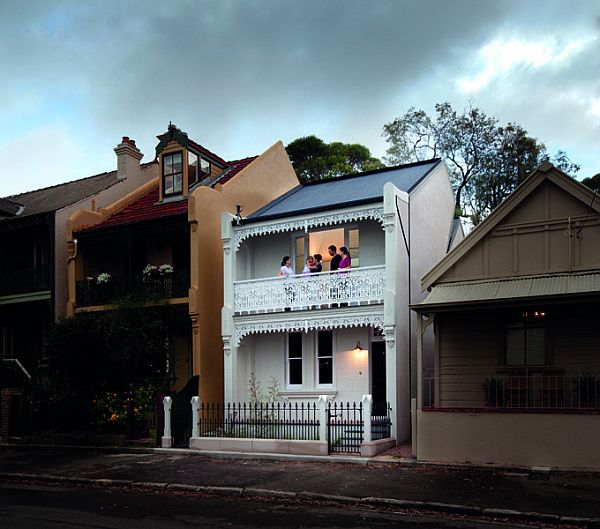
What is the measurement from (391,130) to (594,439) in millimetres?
26948

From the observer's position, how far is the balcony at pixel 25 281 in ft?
80.5

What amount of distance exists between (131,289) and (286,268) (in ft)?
17.7

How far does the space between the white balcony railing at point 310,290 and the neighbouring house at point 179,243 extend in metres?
1.61

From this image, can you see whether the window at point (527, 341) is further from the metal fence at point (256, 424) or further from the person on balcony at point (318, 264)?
the person on balcony at point (318, 264)

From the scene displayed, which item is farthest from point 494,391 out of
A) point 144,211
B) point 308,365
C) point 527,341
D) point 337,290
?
point 144,211

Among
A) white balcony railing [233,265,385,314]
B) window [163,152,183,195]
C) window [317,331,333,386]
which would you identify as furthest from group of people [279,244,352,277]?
window [163,152,183,195]

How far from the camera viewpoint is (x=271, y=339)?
21.5 meters

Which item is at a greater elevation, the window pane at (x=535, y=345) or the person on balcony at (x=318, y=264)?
the person on balcony at (x=318, y=264)

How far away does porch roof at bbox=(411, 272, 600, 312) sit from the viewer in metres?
14.8

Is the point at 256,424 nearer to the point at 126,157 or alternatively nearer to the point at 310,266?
the point at 310,266

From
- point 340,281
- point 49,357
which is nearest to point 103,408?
point 49,357

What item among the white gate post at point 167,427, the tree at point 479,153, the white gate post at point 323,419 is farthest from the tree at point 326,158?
the white gate post at point 323,419

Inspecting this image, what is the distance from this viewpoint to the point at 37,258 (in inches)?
1047

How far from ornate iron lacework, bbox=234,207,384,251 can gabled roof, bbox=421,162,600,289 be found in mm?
2295
